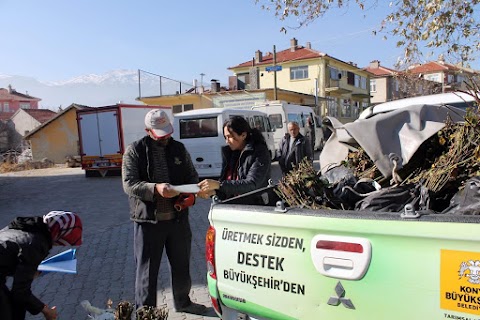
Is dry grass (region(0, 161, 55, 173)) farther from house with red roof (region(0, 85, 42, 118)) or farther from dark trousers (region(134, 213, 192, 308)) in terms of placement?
house with red roof (region(0, 85, 42, 118))

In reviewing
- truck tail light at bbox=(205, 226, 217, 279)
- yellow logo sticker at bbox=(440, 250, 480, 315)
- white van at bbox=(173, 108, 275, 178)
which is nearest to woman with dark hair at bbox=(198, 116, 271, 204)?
truck tail light at bbox=(205, 226, 217, 279)

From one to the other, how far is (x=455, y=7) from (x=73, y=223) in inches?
312

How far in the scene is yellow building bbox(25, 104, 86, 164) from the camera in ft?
92.5

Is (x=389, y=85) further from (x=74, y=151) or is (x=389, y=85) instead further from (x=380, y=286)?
(x=380, y=286)

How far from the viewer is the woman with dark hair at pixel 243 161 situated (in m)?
3.67

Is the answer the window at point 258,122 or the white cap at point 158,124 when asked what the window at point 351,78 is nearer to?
the window at point 258,122

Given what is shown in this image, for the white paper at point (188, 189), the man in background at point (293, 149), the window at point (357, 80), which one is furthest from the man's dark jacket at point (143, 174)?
the window at point (357, 80)

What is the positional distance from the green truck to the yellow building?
91.0 feet

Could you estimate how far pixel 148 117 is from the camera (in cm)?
369

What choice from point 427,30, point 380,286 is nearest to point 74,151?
point 427,30

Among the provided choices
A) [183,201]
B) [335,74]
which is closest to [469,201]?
[183,201]

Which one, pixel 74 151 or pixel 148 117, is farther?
pixel 74 151

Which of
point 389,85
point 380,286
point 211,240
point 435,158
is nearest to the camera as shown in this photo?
point 380,286

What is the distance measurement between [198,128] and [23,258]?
36.4ft
